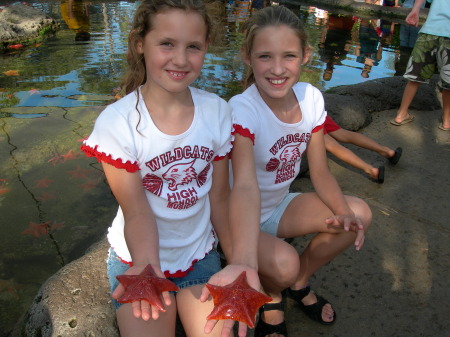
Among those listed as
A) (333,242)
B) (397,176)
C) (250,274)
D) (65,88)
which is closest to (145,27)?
(250,274)

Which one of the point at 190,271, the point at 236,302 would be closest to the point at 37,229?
the point at 190,271

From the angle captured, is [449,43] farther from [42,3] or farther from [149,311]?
[42,3]

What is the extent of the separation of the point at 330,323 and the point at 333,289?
272 mm

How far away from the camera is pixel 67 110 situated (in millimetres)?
5395

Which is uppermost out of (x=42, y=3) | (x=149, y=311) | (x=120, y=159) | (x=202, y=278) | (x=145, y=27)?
(x=145, y=27)

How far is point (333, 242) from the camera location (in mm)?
2111

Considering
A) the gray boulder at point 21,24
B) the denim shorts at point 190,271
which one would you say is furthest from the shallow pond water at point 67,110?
the denim shorts at point 190,271

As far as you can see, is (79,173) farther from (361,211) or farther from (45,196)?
(361,211)

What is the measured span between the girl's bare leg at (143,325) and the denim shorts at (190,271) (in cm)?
19

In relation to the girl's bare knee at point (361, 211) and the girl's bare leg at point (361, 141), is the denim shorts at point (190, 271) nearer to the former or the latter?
the girl's bare knee at point (361, 211)

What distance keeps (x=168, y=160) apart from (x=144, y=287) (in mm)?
605

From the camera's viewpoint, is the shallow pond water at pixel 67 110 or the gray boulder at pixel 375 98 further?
the gray boulder at pixel 375 98

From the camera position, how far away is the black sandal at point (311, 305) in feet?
7.00

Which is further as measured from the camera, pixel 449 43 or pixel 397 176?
pixel 449 43
